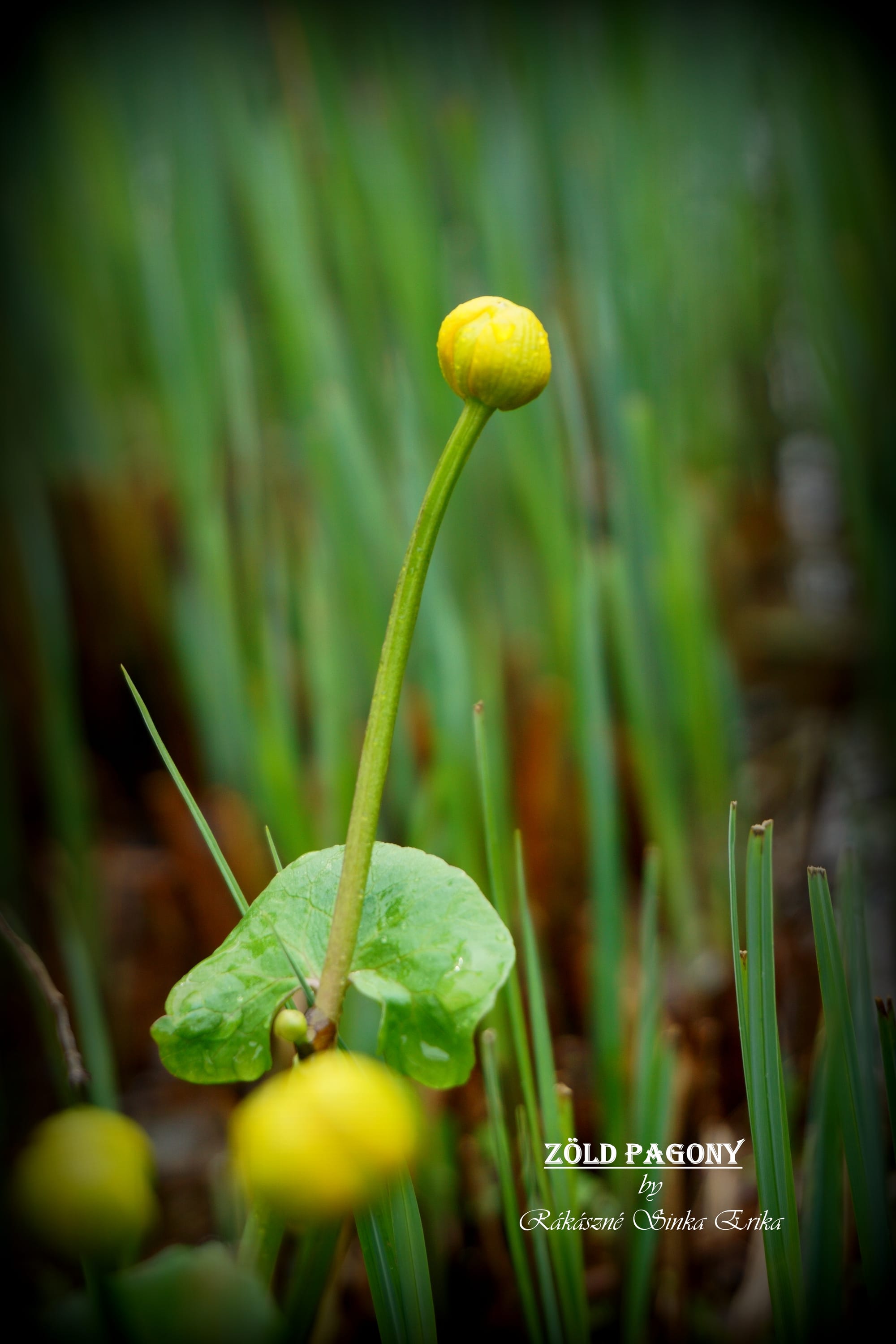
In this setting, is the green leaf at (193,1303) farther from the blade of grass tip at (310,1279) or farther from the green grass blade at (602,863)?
the green grass blade at (602,863)

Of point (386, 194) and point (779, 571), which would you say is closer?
point (386, 194)

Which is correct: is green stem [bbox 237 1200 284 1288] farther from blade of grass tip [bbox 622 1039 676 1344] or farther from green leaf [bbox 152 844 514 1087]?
blade of grass tip [bbox 622 1039 676 1344]

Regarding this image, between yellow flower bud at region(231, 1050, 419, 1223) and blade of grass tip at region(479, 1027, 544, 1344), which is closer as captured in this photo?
yellow flower bud at region(231, 1050, 419, 1223)

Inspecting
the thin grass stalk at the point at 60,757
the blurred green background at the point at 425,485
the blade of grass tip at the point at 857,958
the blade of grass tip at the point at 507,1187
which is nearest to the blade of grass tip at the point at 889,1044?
the blade of grass tip at the point at 857,958

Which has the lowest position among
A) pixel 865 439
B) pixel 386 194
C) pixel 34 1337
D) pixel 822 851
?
pixel 822 851

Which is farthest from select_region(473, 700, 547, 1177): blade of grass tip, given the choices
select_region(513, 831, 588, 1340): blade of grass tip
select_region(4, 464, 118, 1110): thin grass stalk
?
select_region(4, 464, 118, 1110): thin grass stalk

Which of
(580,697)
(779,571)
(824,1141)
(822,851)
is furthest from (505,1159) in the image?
(779,571)

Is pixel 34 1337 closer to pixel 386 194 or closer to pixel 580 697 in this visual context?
pixel 580 697
